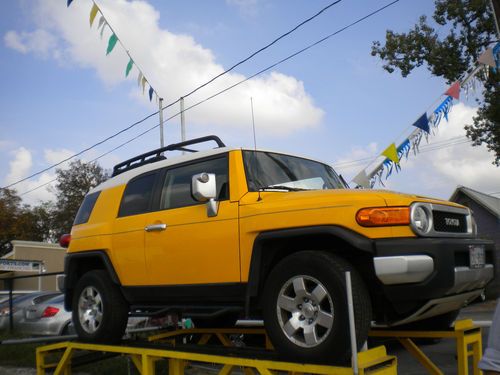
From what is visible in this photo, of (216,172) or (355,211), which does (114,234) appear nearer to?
(216,172)

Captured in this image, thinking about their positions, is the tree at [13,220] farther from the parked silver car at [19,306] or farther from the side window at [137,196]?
the side window at [137,196]

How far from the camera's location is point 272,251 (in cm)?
402

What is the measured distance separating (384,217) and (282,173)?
1.35 m

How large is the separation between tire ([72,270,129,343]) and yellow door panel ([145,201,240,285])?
0.64 meters

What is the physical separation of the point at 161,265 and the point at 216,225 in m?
0.78

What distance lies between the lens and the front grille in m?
3.74

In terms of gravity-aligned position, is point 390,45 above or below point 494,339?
above

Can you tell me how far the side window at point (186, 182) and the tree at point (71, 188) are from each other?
46650mm

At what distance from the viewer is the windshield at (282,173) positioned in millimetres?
4426

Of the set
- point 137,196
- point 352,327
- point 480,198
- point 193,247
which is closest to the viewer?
point 352,327

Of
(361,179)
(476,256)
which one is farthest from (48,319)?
(476,256)

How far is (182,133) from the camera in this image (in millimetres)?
18609

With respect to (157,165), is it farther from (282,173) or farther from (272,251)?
(272,251)

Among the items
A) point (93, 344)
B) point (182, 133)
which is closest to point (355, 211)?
point (93, 344)
